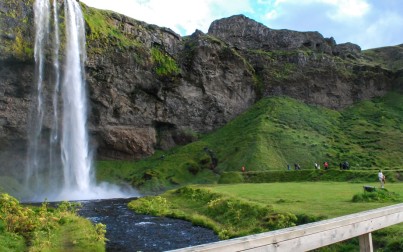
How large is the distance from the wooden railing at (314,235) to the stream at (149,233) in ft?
53.4

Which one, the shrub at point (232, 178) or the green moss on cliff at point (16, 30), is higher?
the green moss on cliff at point (16, 30)

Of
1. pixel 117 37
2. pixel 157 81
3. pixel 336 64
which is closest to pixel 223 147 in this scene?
pixel 157 81

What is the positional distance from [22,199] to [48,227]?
169ft

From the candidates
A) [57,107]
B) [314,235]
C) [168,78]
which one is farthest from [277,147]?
[314,235]

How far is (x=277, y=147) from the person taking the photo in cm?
8619

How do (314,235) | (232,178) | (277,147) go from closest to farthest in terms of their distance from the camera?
1. (314,235)
2. (232,178)
3. (277,147)

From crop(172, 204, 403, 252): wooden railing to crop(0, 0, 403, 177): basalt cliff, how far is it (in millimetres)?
83793

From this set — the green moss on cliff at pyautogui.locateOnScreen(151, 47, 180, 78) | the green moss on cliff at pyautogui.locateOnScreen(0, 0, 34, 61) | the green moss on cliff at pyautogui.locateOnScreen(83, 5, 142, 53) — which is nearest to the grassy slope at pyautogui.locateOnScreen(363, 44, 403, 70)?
the green moss on cliff at pyautogui.locateOnScreen(151, 47, 180, 78)

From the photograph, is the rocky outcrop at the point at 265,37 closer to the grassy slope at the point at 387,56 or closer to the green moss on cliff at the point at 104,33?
the grassy slope at the point at 387,56

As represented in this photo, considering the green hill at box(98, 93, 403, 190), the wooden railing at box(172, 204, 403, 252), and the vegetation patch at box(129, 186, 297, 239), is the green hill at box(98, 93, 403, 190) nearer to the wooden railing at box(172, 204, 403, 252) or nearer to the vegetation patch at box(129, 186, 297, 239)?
the vegetation patch at box(129, 186, 297, 239)

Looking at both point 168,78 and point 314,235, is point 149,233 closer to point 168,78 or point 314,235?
point 314,235

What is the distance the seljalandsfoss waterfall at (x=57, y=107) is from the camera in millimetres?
80688

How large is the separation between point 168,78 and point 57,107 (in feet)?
110

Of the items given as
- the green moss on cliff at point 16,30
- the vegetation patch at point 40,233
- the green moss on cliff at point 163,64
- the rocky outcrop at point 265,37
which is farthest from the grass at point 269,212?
the rocky outcrop at point 265,37
